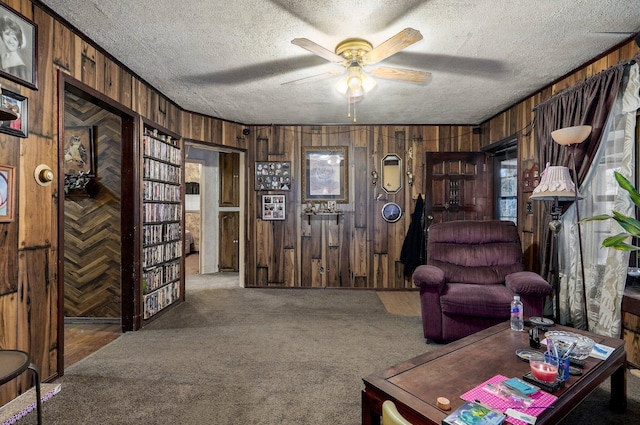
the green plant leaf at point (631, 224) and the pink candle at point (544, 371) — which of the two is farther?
the green plant leaf at point (631, 224)

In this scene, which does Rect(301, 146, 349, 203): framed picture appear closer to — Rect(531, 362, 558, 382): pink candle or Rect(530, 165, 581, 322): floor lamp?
Rect(530, 165, 581, 322): floor lamp

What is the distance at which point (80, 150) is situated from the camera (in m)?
3.41

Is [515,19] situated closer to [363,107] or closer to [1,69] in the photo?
[363,107]

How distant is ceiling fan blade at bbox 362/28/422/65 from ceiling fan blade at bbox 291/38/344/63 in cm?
22

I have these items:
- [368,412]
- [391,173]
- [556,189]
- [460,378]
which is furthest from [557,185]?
[391,173]

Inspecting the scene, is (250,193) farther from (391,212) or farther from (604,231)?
(604,231)

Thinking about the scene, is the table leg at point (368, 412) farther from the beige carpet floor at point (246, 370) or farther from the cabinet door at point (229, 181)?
the cabinet door at point (229, 181)

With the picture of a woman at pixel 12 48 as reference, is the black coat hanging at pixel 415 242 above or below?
below

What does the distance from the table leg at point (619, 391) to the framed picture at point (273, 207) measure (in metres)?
3.89

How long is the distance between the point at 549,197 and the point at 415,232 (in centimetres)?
211

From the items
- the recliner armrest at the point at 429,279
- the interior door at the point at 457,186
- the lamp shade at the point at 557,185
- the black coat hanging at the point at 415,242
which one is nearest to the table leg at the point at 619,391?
the recliner armrest at the point at 429,279

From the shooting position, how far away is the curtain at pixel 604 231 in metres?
2.45

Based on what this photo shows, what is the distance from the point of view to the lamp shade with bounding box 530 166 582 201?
8.60 feet

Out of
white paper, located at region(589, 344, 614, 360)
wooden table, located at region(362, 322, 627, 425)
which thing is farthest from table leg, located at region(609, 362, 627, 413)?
white paper, located at region(589, 344, 614, 360)
